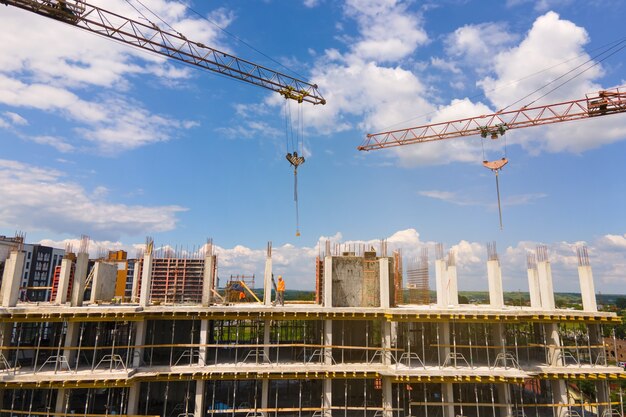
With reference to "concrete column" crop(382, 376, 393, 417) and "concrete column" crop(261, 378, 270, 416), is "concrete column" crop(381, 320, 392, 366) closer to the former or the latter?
"concrete column" crop(382, 376, 393, 417)

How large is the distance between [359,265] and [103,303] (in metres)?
18.0

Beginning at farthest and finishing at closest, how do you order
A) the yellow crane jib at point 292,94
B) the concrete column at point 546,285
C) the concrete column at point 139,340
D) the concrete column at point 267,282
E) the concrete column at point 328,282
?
the yellow crane jib at point 292,94, the concrete column at point 546,285, the concrete column at point 267,282, the concrete column at point 328,282, the concrete column at point 139,340

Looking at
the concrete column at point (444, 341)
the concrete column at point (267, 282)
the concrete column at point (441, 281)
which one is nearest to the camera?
the concrete column at point (444, 341)

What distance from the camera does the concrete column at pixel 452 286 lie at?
26.2 m

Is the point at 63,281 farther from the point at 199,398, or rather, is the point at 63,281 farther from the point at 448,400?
the point at 448,400

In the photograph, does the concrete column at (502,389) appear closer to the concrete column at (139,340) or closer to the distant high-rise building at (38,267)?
the concrete column at (139,340)

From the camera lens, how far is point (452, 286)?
86.6ft

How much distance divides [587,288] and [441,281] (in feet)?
28.8

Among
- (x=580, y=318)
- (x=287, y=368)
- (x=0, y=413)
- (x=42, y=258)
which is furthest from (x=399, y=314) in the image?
(x=42, y=258)

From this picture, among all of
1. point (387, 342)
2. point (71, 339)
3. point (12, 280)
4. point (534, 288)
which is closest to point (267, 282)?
point (387, 342)

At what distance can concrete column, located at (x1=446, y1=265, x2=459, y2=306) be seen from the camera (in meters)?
26.2

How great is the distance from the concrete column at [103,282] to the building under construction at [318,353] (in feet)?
0.32

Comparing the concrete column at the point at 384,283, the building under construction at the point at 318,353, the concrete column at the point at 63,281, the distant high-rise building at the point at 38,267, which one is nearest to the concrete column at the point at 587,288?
the building under construction at the point at 318,353

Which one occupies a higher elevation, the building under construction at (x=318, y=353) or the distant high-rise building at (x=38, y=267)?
the distant high-rise building at (x=38, y=267)
